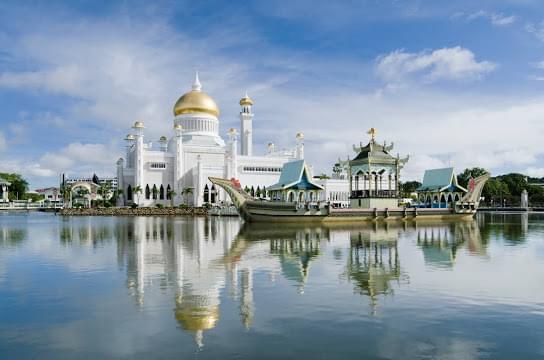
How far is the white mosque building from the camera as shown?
225 feet

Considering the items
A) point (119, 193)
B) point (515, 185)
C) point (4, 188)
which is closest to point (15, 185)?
point (4, 188)

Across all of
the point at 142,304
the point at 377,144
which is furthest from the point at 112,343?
the point at 377,144

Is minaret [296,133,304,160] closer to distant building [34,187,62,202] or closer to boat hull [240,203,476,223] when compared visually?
boat hull [240,203,476,223]

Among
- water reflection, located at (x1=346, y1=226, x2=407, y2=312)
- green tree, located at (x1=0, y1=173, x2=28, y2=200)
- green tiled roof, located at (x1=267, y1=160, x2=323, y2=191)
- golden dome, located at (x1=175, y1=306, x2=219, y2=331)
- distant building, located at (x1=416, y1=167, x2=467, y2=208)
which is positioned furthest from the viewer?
green tree, located at (x1=0, y1=173, x2=28, y2=200)

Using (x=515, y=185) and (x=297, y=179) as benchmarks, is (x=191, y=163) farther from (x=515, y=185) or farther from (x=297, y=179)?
(x=515, y=185)

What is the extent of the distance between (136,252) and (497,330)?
13077 millimetres

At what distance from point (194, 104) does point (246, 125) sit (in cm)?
978

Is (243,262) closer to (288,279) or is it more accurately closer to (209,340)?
(288,279)

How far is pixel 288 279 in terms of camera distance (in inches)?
469

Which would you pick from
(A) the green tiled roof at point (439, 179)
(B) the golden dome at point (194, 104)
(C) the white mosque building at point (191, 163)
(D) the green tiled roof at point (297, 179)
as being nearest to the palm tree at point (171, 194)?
(C) the white mosque building at point (191, 163)

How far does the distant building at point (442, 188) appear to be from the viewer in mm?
44062

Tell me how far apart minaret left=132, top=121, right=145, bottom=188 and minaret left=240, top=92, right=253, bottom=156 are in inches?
670

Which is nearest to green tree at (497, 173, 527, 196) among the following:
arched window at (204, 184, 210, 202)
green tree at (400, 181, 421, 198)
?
green tree at (400, 181, 421, 198)

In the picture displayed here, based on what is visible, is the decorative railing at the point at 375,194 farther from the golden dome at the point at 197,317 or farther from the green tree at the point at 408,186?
the green tree at the point at 408,186
